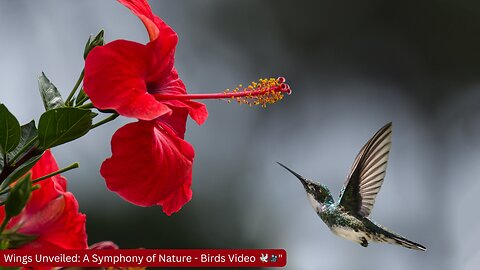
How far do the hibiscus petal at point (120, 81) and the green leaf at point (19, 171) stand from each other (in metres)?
0.09

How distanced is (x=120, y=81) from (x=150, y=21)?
9 cm

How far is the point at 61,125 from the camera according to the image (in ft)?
2.60

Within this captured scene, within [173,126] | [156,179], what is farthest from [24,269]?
[173,126]

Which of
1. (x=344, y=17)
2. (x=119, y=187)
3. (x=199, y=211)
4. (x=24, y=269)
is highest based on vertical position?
(x=344, y=17)

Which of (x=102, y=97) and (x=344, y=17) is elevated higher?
(x=344, y=17)

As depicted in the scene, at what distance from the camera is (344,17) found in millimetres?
7520

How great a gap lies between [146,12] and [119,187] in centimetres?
20

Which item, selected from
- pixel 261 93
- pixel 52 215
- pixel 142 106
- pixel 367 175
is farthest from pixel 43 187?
pixel 367 175

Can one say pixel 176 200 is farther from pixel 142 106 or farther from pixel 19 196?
pixel 19 196

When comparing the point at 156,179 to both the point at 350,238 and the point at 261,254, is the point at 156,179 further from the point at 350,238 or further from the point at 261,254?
the point at 350,238

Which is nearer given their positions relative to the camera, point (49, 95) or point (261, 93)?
point (49, 95)

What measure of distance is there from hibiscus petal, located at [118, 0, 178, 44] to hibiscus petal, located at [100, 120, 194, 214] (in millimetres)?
103

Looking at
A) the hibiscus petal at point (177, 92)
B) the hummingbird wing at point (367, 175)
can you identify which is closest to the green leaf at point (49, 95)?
the hibiscus petal at point (177, 92)

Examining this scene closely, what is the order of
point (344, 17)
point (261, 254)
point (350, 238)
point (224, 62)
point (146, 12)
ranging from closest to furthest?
point (146, 12), point (261, 254), point (350, 238), point (224, 62), point (344, 17)
